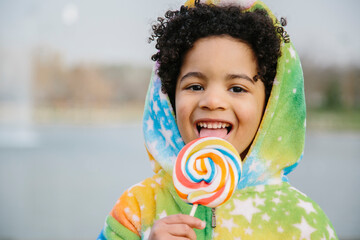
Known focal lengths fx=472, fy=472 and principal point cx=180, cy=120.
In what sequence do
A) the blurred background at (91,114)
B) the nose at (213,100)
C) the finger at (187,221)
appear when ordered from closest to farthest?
the finger at (187,221) → the nose at (213,100) → the blurred background at (91,114)

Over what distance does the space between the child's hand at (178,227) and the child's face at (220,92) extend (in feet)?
0.92

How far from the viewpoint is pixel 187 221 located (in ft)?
4.08

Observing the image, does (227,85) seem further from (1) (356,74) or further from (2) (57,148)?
(1) (356,74)

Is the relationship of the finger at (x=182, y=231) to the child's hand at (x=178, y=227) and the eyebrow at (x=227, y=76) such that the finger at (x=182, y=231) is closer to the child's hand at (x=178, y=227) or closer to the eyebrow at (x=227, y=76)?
the child's hand at (x=178, y=227)

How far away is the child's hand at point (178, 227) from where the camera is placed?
1.24 m

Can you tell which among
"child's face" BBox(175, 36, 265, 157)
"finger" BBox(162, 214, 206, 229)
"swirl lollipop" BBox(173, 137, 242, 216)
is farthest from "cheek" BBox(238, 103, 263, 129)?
"finger" BBox(162, 214, 206, 229)

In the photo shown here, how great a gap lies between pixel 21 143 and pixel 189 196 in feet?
38.1

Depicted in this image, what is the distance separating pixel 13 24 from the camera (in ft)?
49.2

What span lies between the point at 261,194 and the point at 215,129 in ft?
0.80

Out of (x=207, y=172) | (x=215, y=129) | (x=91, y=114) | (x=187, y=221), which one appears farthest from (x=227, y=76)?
(x=91, y=114)

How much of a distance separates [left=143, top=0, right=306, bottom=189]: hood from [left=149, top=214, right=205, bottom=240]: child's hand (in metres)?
0.23

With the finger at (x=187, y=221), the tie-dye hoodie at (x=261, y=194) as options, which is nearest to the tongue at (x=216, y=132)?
the tie-dye hoodie at (x=261, y=194)

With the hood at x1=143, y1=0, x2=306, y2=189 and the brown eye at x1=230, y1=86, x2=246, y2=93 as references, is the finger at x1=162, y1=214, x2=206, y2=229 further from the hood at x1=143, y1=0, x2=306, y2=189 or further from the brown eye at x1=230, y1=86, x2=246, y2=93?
the brown eye at x1=230, y1=86, x2=246, y2=93

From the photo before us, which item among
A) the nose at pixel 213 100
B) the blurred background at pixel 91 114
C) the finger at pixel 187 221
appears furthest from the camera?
the blurred background at pixel 91 114
